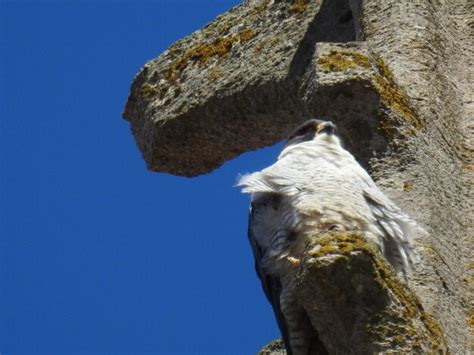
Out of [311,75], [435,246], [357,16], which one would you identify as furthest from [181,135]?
[435,246]

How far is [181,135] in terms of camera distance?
31.3ft

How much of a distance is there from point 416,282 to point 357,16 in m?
2.48

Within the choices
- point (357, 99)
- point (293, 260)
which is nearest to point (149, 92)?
point (357, 99)

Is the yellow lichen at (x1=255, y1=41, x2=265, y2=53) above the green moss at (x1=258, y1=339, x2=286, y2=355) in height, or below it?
above

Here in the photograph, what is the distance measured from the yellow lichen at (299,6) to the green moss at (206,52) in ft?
1.06

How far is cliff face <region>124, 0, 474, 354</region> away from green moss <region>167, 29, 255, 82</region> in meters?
0.01

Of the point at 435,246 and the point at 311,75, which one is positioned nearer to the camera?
the point at 435,246

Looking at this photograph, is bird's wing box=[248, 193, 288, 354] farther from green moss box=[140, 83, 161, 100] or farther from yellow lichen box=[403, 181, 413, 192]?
green moss box=[140, 83, 161, 100]

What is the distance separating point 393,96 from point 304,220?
1365 millimetres

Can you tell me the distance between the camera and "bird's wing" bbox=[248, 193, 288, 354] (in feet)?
19.4

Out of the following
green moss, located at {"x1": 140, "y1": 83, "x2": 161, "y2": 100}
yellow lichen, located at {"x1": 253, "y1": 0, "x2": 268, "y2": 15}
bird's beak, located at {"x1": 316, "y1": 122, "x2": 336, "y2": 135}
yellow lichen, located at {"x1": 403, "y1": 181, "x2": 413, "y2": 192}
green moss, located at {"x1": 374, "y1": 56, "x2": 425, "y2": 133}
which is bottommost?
yellow lichen, located at {"x1": 403, "y1": 181, "x2": 413, "y2": 192}

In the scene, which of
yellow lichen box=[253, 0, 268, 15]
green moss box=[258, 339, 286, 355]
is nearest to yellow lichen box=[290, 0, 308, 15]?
yellow lichen box=[253, 0, 268, 15]

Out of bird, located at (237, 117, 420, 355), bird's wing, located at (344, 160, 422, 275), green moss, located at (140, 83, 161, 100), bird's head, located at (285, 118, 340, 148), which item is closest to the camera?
bird, located at (237, 117, 420, 355)

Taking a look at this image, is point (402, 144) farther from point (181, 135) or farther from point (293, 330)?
point (181, 135)
